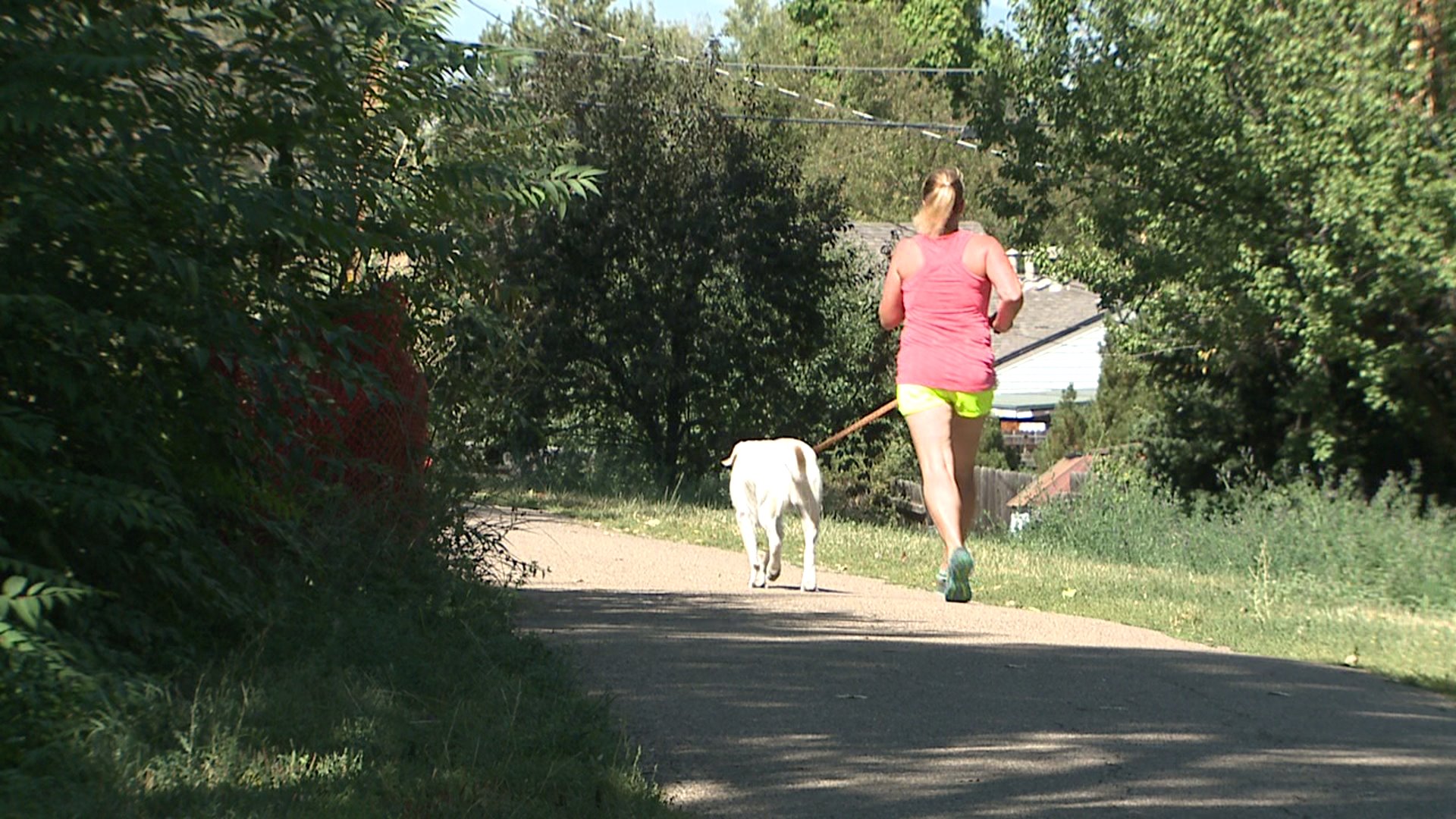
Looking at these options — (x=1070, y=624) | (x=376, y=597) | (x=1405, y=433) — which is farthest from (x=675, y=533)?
(x=1405, y=433)

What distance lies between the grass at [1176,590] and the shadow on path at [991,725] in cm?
85

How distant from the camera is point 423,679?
6.02 meters

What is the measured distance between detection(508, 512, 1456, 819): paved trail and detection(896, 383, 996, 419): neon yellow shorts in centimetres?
112

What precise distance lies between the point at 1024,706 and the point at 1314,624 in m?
3.99

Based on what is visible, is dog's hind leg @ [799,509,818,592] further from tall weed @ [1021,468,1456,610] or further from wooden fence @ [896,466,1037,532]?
wooden fence @ [896,466,1037,532]

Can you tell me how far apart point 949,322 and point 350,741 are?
4719 mm

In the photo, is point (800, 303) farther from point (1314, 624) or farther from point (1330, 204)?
point (1314, 624)

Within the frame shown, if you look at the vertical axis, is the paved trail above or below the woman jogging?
below

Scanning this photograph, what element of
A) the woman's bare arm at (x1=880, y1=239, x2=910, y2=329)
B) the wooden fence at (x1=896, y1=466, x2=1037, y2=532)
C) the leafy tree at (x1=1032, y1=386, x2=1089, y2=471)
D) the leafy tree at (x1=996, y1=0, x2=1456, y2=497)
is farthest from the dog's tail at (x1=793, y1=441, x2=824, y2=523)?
the leafy tree at (x1=1032, y1=386, x2=1089, y2=471)

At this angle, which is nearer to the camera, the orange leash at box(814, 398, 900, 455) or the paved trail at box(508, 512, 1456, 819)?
the paved trail at box(508, 512, 1456, 819)

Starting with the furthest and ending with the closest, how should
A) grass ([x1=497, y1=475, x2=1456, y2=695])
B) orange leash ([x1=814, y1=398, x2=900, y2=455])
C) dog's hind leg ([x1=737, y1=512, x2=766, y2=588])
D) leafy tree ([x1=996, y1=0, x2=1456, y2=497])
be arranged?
leafy tree ([x1=996, y1=0, x2=1456, y2=497]), dog's hind leg ([x1=737, y1=512, x2=766, y2=588]), orange leash ([x1=814, y1=398, x2=900, y2=455]), grass ([x1=497, y1=475, x2=1456, y2=695])

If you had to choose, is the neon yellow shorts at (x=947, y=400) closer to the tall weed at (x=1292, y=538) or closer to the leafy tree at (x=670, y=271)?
the tall weed at (x=1292, y=538)

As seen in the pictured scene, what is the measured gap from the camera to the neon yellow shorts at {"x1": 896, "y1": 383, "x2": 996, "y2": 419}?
9.04 meters

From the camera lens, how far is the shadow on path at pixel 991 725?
515 cm
